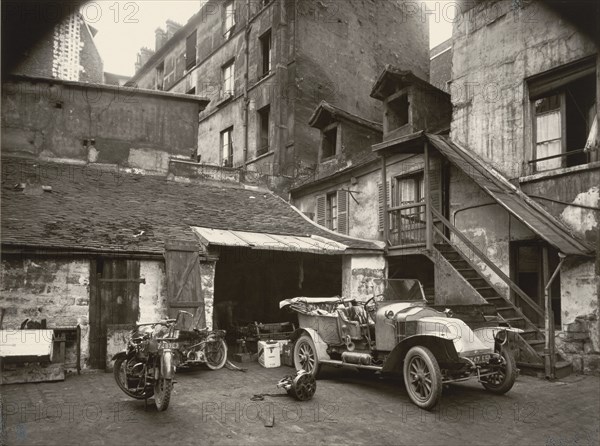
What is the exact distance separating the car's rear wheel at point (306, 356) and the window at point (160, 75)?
78.7 ft

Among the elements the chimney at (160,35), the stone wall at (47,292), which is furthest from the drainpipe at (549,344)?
the chimney at (160,35)

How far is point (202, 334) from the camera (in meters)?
9.23

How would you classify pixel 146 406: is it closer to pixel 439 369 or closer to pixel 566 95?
pixel 439 369

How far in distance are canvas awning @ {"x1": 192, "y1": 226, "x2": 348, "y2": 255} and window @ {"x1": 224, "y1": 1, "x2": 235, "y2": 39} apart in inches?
545

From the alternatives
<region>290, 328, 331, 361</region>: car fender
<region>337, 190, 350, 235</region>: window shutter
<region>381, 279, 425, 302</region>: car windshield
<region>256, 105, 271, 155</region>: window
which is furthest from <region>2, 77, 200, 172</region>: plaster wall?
<region>381, 279, 425, 302</region>: car windshield

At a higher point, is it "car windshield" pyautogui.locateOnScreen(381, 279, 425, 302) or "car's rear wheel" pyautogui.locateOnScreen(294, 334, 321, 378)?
"car windshield" pyautogui.locateOnScreen(381, 279, 425, 302)

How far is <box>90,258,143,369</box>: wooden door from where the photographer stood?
32.3 ft

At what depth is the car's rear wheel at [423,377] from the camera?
21.6 feet

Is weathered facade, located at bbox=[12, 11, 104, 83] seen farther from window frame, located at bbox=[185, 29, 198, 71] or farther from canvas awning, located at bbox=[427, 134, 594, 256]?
canvas awning, located at bbox=[427, 134, 594, 256]

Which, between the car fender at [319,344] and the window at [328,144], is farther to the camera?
the window at [328,144]

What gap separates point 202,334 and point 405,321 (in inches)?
159

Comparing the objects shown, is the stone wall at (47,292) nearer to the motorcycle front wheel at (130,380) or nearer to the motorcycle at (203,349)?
the motorcycle at (203,349)

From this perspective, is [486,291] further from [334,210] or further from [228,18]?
[228,18]

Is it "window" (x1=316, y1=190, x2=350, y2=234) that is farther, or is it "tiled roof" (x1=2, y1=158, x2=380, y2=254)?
"window" (x1=316, y1=190, x2=350, y2=234)
